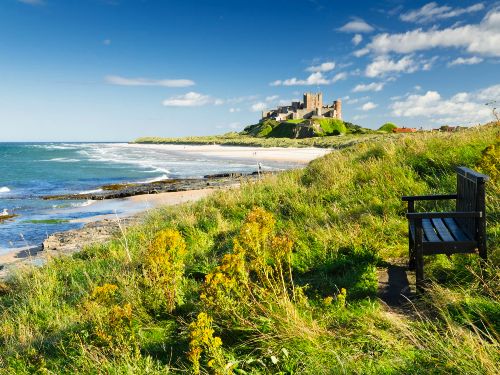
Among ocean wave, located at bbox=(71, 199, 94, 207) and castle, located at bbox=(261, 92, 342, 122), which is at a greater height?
castle, located at bbox=(261, 92, 342, 122)

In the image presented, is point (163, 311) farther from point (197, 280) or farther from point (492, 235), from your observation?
point (492, 235)

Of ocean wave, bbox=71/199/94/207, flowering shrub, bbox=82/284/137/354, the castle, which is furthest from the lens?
the castle

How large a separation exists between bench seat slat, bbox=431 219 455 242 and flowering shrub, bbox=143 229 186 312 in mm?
3109

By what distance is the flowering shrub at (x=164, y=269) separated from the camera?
456 centimetres

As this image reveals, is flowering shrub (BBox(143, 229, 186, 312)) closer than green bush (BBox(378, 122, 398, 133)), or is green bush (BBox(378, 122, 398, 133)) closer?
flowering shrub (BBox(143, 229, 186, 312))

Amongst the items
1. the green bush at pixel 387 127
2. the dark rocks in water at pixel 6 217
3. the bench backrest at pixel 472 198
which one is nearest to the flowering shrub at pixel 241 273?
the bench backrest at pixel 472 198

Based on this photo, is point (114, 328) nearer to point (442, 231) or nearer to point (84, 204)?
point (442, 231)

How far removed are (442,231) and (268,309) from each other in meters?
2.51

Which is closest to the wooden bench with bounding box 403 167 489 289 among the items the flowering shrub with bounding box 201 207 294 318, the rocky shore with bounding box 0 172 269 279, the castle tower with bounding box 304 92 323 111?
the flowering shrub with bounding box 201 207 294 318

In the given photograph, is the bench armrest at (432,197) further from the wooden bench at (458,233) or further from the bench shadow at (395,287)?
the bench shadow at (395,287)

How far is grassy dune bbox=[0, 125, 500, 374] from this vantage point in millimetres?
3396

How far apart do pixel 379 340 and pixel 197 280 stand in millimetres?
3236

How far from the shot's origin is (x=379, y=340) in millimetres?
3586

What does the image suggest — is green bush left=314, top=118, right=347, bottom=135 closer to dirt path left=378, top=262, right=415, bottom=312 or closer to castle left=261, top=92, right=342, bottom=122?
castle left=261, top=92, right=342, bottom=122
